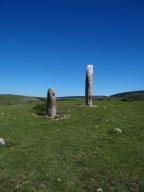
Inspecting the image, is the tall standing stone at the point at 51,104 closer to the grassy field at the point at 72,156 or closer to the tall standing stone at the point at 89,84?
the grassy field at the point at 72,156

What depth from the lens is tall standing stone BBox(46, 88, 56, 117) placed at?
28.4 meters

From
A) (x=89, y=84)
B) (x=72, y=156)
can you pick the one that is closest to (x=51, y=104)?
(x=89, y=84)

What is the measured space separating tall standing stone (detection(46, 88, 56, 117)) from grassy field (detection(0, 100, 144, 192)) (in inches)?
103

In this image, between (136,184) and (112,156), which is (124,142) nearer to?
(112,156)

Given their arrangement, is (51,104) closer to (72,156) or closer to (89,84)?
(89,84)

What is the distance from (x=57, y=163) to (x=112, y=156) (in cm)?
295

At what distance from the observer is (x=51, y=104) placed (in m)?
28.6

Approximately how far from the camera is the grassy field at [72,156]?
A: 43.5ft

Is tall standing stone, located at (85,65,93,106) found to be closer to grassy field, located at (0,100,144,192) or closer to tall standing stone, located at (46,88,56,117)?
tall standing stone, located at (46,88,56,117)

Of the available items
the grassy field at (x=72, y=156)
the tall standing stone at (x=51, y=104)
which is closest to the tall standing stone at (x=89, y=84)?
the tall standing stone at (x=51, y=104)

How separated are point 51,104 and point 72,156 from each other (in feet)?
41.5

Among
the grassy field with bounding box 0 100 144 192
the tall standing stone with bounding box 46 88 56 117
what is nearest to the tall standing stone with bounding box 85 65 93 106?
the tall standing stone with bounding box 46 88 56 117

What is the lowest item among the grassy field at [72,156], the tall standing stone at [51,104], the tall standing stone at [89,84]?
the grassy field at [72,156]

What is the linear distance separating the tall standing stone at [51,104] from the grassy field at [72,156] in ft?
8.61
